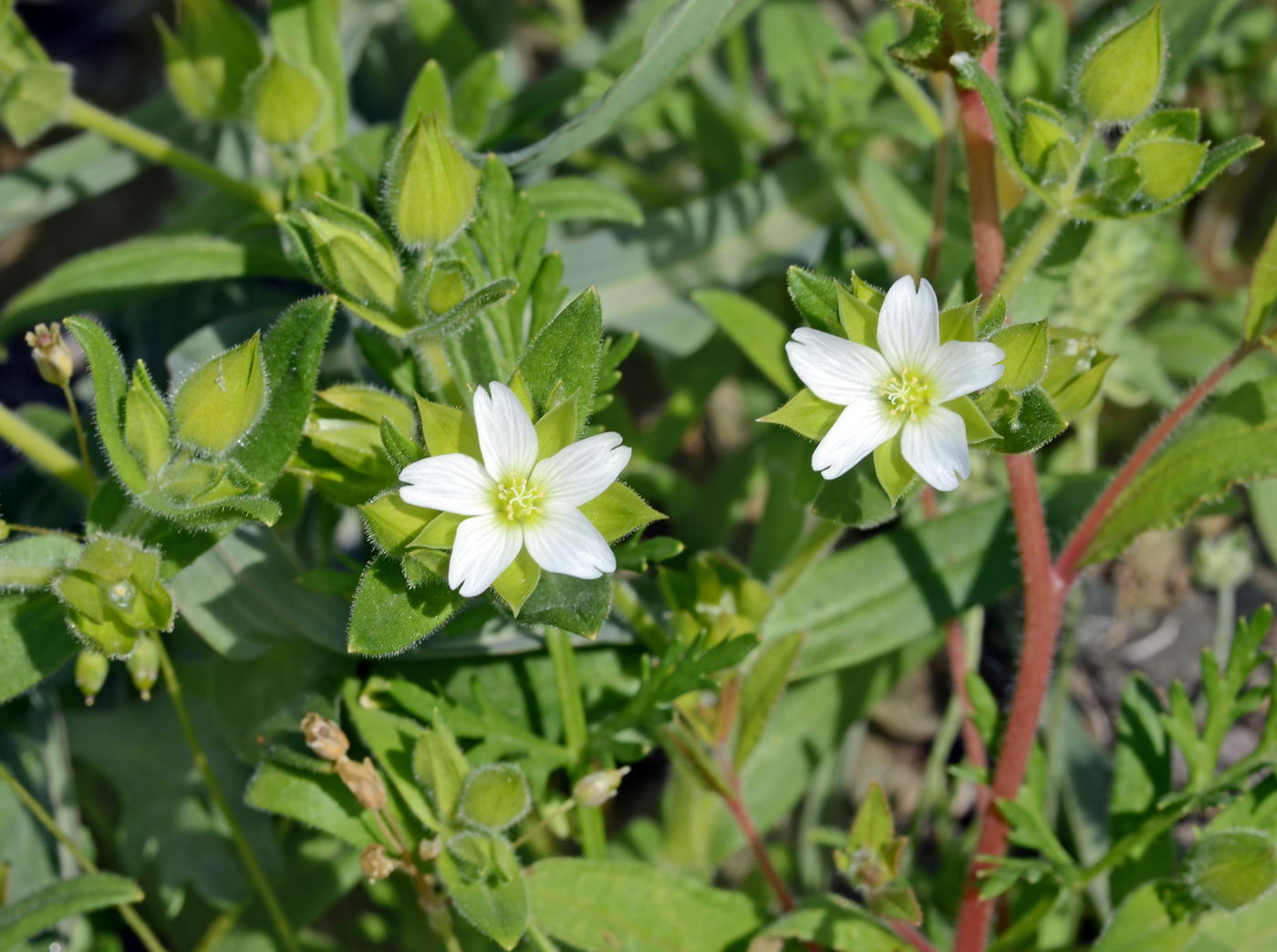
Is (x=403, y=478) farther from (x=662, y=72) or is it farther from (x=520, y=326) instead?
(x=662, y=72)

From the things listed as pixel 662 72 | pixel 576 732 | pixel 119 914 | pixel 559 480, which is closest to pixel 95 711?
pixel 119 914

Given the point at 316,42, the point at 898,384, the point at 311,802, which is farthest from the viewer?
the point at 316,42

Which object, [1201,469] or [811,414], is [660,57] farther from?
[1201,469]

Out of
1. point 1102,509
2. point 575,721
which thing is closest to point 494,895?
point 575,721

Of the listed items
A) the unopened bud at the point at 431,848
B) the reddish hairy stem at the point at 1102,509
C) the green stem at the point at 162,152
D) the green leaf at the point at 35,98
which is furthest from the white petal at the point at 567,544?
the green leaf at the point at 35,98

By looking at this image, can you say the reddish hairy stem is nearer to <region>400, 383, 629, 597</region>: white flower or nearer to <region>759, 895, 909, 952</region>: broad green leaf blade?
<region>759, 895, 909, 952</region>: broad green leaf blade

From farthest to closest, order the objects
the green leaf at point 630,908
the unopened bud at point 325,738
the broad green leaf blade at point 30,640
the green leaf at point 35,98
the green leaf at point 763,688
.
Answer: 1. the green leaf at point 35,98
2. the green leaf at point 763,688
3. the green leaf at point 630,908
4. the broad green leaf blade at point 30,640
5. the unopened bud at point 325,738

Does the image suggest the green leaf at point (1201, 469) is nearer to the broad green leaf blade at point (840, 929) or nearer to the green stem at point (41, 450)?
the broad green leaf blade at point (840, 929)
